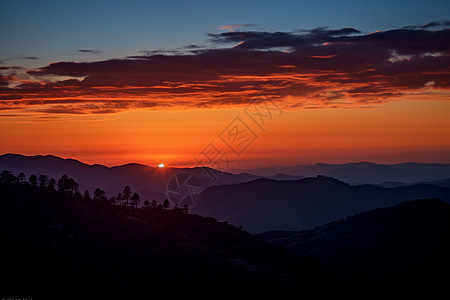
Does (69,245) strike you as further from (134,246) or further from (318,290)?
(318,290)

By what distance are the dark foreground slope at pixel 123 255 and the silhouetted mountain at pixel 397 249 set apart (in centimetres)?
2336

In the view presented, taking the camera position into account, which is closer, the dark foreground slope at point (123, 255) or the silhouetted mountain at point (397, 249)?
the dark foreground slope at point (123, 255)

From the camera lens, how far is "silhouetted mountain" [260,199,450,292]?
495ft

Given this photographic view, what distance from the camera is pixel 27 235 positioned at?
126500mm

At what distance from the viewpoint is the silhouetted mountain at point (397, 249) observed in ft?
495

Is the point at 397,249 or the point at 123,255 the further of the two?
the point at 397,249

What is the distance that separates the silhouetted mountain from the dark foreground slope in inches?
920

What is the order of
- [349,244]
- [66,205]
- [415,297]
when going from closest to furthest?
1. [415,297]
2. [66,205]
3. [349,244]

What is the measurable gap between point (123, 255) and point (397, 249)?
99862 millimetres

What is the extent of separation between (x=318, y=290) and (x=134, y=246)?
51840 mm

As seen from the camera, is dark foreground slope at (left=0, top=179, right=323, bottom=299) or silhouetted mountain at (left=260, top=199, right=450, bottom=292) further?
silhouetted mountain at (left=260, top=199, right=450, bottom=292)

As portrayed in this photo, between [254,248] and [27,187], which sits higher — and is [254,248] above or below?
below

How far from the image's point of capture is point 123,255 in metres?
127

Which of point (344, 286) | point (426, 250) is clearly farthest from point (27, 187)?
point (426, 250)
